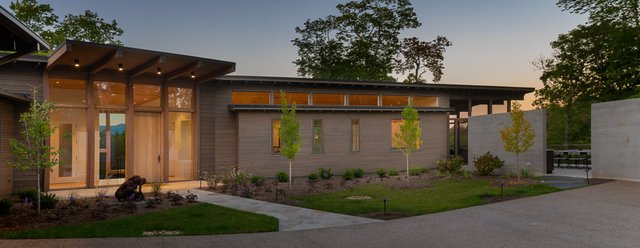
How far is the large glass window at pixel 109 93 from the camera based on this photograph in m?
15.9

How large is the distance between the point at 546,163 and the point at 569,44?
21173mm

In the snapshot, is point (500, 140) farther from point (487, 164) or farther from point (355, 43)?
point (355, 43)

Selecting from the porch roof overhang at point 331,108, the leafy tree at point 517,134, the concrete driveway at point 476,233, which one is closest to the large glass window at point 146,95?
the porch roof overhang at point 331,108

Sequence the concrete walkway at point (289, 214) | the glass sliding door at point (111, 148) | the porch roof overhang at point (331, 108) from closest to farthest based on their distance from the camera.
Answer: the concrete walkway at point (289, 214) < the glass sliding door at point (111, 148) < the porch roof overhang at point (331, 108)

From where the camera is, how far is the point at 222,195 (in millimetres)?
13797

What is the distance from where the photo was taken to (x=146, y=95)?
17172mm

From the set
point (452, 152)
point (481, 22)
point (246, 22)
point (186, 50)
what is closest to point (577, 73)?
point (481, 22)

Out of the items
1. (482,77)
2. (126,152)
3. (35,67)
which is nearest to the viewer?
(35,67)

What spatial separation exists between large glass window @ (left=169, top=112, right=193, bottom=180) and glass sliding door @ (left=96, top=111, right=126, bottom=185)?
191 cm

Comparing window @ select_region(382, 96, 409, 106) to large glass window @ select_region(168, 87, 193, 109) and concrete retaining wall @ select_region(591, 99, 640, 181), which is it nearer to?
concrete retaining wall @ select_region(591, 99, 640, 181)

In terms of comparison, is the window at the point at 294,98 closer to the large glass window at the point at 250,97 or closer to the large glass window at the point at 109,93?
the large glass window at the point at 250,97

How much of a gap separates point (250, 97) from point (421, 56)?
26673 millimetres

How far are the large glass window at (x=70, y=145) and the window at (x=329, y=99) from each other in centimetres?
1006

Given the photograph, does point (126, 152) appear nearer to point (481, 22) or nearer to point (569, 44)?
point (481, 22)
